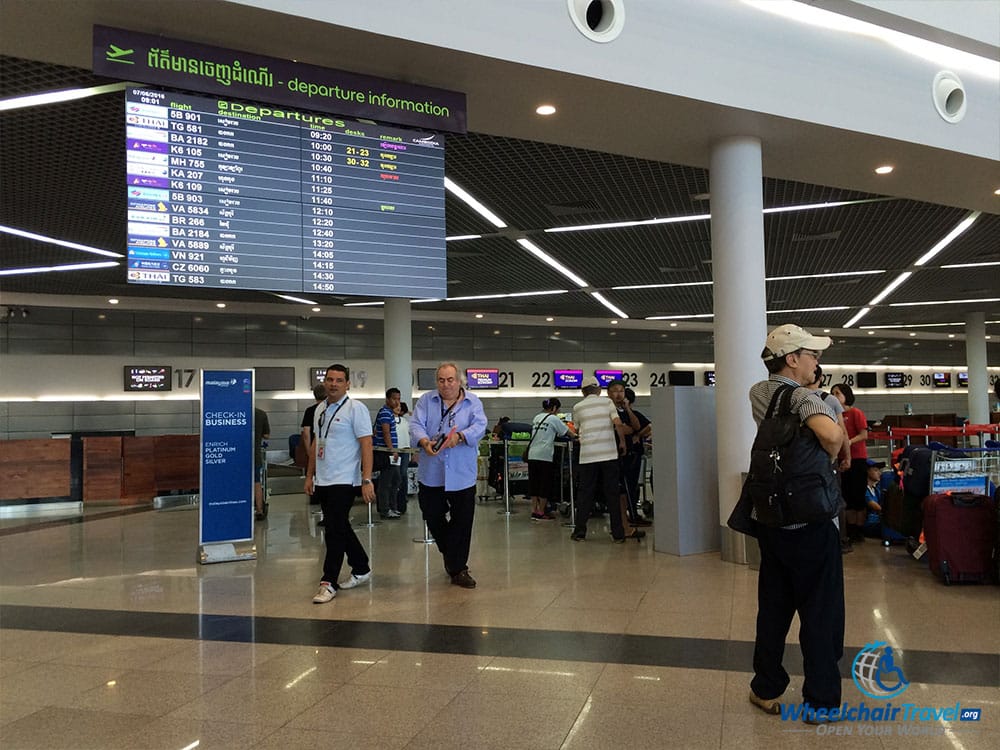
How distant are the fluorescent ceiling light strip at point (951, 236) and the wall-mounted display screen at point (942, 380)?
52.7ft

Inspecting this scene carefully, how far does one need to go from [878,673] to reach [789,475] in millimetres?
1247

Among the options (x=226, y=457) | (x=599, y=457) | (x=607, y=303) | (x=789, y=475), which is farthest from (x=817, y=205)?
(x=607, y=303)

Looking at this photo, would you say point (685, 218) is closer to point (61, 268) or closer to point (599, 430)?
point (599, 430)

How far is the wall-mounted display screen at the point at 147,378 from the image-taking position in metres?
15.1

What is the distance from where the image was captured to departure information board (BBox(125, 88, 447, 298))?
4.07 meters

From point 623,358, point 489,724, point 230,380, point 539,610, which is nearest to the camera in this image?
point 489,724

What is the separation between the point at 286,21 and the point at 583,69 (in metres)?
1.89

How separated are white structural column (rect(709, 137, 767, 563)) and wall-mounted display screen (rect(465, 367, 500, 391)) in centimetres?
1248

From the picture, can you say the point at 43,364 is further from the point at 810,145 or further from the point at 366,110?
the point at 810,145

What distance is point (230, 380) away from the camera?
701cm

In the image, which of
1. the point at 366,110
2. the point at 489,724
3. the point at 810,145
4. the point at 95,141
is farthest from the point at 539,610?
the point at 95,141

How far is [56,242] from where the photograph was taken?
386 inches

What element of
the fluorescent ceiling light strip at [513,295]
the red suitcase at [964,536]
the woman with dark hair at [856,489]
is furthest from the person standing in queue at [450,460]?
the fluorescent ceiling light strip at [513,295]

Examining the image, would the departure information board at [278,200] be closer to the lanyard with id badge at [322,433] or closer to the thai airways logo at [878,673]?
the lanyard with id badge at [322,433]
